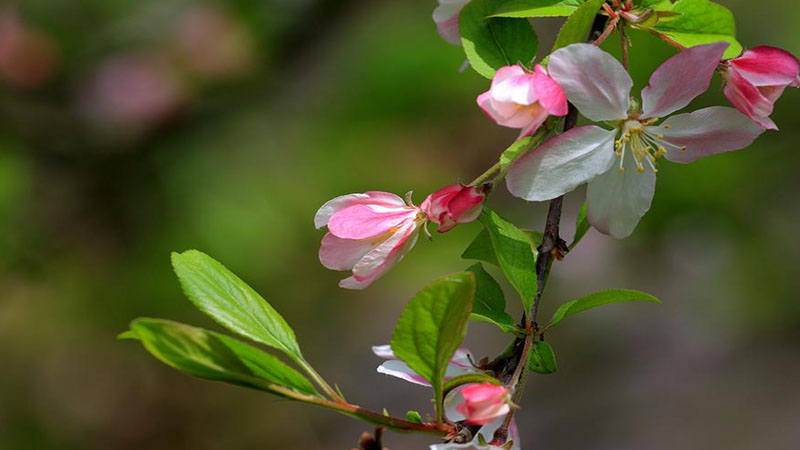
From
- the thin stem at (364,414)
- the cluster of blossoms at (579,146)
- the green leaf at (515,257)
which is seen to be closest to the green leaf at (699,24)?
the cluster of blossoms at (579,146)

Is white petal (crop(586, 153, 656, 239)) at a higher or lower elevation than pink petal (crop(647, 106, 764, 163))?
lower

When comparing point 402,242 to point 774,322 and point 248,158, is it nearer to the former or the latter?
point 248,158

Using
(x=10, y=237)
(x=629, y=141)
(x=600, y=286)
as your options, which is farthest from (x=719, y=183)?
(x=629, y=141)

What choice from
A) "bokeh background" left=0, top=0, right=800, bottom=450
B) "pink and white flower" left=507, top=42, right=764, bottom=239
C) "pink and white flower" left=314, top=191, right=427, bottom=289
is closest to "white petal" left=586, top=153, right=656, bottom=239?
"pink and white flower" left=507, top=42, right=764, bottom=239

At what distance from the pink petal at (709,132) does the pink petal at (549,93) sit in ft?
0.31

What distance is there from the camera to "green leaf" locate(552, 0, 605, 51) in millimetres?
401

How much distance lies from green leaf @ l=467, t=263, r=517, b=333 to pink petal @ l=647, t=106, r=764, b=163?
0.13m

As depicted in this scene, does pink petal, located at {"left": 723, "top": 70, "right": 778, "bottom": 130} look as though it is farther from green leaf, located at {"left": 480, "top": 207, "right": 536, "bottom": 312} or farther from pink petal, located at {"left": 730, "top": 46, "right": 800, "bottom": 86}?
green leaf, located at {"left": 480, "top": 207, "right": 536, "bottom": 312}

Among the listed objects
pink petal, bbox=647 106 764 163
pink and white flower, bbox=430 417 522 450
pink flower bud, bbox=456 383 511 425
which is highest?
pink petal, bbox=647 106 764 163

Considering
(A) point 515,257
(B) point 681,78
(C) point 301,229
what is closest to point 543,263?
(A) point 515,257

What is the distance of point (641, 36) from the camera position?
164cm

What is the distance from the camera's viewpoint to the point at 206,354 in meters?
0.36

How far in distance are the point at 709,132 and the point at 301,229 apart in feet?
5.43

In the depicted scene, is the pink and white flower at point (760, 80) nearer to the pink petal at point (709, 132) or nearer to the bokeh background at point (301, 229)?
the pink petal at point (709, 132)
